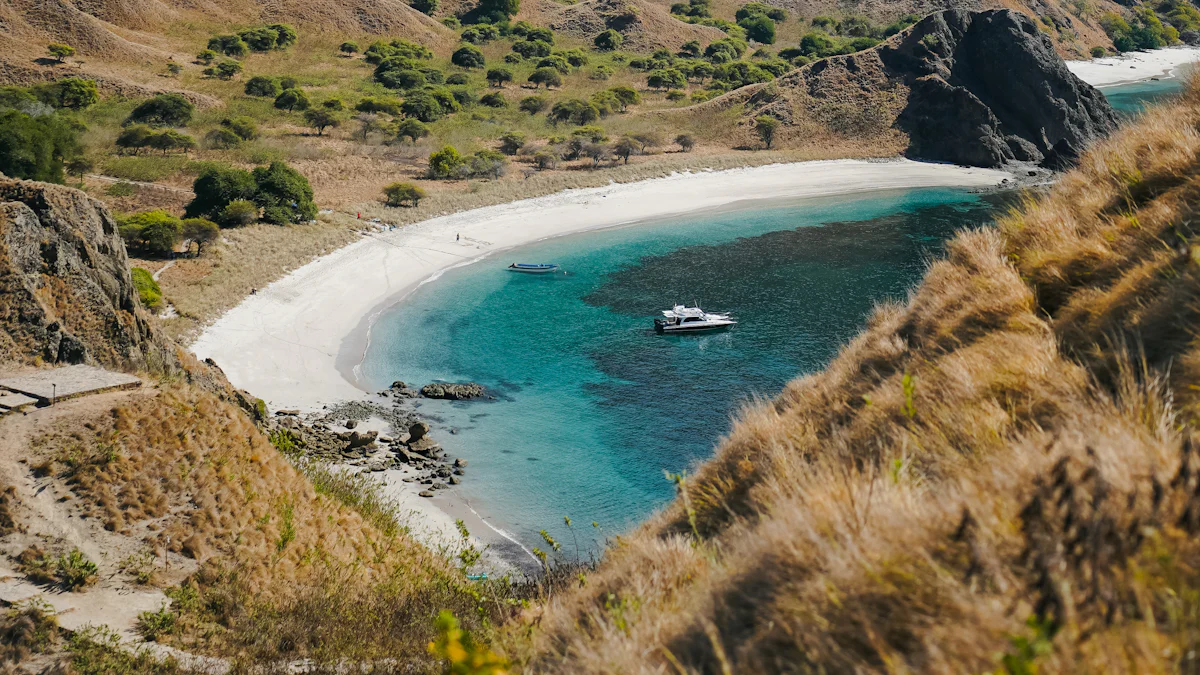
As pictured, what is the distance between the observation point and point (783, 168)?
79.2m

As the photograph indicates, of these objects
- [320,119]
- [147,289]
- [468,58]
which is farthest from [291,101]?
[147,289]

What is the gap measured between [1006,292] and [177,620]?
12172 mm

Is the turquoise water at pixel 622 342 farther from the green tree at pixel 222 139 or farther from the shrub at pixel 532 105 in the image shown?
the shrub at pixel 532 105

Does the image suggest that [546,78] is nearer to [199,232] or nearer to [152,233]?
[199,232]

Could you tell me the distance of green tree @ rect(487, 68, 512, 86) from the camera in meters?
99.3

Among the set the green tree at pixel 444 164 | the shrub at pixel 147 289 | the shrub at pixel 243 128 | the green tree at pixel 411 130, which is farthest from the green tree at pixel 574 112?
the shrub at pixel 147 289

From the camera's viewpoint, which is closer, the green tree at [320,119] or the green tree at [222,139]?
the green tree at [222,139]

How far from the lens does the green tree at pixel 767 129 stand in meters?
86.1

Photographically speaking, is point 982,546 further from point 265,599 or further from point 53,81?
point 53,81

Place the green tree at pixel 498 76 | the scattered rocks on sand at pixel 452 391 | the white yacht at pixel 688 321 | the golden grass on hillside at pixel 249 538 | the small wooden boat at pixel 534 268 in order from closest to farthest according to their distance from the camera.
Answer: the golden grass on hillside at pixel 249 538 < the scattered rocks on sand at pixel 452 391 < the white yacht at pixel 688 321 < the small wooden boat at pixel 534 268 < the green tree at pixel 498 76

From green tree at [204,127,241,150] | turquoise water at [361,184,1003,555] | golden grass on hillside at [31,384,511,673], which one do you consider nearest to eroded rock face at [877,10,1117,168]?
turquoise water at [361,184,1003,555]

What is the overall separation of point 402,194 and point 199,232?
17513mm

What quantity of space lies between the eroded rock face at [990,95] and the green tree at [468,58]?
2023 inches

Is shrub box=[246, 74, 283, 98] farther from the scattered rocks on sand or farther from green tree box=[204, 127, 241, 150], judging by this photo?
the scattered rocks on sand
